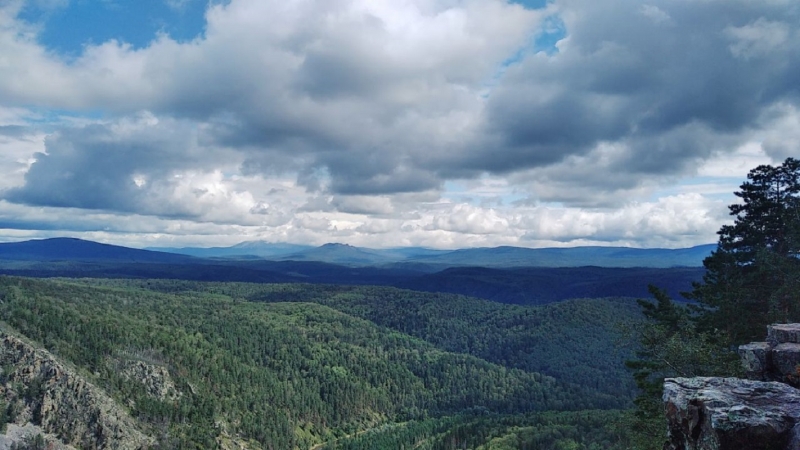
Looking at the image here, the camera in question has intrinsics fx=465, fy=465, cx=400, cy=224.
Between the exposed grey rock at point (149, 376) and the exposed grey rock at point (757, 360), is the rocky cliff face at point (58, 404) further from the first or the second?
the exposed grey rock at point (757, 360)

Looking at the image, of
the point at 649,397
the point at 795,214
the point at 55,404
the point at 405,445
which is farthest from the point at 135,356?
the point at 795,214

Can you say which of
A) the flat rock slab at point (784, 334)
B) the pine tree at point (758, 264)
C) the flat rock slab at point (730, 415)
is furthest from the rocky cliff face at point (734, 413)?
the pine tree at point (758, 264)

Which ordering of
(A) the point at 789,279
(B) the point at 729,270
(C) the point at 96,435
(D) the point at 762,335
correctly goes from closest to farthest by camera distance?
1. (A) the point at 789,279
2. (D) the point at 762,335
3. (B) the point at 729,270
4. (C) the point at 96,435

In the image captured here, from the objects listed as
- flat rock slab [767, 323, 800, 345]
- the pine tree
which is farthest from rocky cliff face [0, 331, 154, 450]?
flat rock slab [767, 323, 800, 345]

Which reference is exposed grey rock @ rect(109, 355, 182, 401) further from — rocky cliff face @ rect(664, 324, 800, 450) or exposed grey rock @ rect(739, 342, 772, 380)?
rocky cliff face @ rect(664, 324, 800, 450)

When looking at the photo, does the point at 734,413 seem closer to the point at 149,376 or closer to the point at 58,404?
the point at 58,404

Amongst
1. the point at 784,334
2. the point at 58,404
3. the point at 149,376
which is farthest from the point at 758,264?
the point at 149,376

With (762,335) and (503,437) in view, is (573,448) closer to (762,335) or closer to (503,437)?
(503,437)
